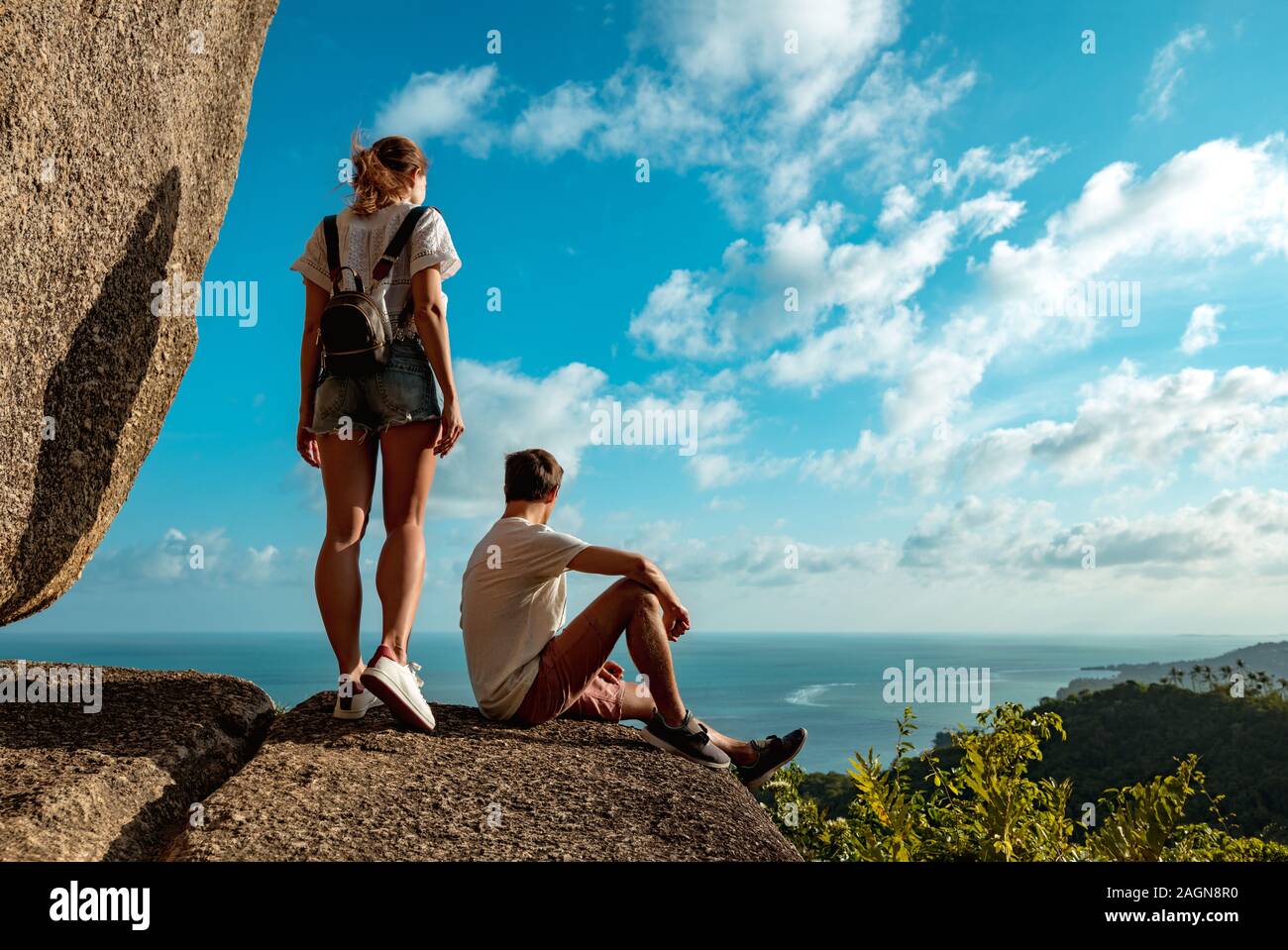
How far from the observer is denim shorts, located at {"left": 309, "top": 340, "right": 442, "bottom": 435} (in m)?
4.80

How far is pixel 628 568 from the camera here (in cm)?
461

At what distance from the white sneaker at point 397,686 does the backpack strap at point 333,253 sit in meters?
1.95

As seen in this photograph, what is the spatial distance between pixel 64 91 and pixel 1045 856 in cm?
640

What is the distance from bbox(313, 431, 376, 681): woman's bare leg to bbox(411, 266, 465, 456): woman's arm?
472 mm

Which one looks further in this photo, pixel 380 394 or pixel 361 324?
pixel 380 394

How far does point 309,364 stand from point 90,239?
4.45 feet

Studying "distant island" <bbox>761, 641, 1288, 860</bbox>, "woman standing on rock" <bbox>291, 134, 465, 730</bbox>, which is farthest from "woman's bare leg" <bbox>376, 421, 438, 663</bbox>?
"distant island" <bbox>761, 641, 1288, 860</bbox>

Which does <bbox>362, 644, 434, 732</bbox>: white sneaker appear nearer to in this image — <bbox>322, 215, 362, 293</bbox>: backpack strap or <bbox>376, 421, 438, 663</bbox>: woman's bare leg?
<bbox>376, 421, 438, 663</bbox>: woman's bare leg

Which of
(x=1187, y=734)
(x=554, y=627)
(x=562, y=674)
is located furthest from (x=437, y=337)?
(x=1187, y=734)

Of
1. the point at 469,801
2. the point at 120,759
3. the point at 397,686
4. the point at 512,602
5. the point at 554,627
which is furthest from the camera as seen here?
the point at 554,627

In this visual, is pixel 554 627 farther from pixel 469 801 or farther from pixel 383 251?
pixel 383 251
